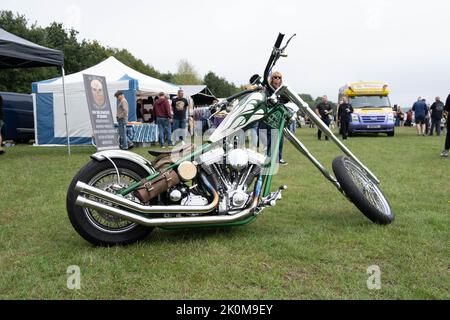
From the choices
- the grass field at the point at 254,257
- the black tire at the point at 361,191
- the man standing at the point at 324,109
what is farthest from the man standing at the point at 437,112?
the black tire at the point at 361,191

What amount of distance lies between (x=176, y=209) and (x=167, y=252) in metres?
0.36

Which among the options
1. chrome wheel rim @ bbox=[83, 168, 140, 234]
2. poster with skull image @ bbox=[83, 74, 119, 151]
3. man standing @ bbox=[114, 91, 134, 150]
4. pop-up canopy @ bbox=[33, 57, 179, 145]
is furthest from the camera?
pop-up canopy @ bbox=[33, 57, 179, 145]

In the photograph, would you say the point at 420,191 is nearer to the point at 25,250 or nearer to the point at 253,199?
the point at 253,199

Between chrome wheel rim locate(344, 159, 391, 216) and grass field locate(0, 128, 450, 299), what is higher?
chrome wheel rim locate(344, 159, 391, 216)

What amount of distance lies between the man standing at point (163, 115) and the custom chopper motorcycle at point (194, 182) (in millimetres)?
→ 10949

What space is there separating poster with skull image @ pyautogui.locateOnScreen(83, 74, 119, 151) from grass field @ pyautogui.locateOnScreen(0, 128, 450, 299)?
212 inches

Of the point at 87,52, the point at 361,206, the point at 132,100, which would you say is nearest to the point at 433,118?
the point at 132,100

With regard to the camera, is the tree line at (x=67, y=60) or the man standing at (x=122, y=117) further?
the tree line at (x=67, y=60)

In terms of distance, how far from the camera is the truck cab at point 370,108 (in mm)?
19672

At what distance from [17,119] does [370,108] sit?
1548 centimetres

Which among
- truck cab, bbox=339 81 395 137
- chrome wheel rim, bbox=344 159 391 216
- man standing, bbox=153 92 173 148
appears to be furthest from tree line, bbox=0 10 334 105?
chrome wheel rim, bbox=344 159 391 216

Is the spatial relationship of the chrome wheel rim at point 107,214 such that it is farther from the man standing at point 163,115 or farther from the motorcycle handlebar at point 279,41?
the man standing at point 163,115

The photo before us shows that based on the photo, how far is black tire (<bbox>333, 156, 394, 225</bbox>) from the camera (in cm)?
416

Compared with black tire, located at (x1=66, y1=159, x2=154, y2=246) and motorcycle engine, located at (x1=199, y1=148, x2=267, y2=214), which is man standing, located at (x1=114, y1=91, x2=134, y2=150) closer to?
black tire, located at (x1=66, y1=159, x2=154, y2=246)
